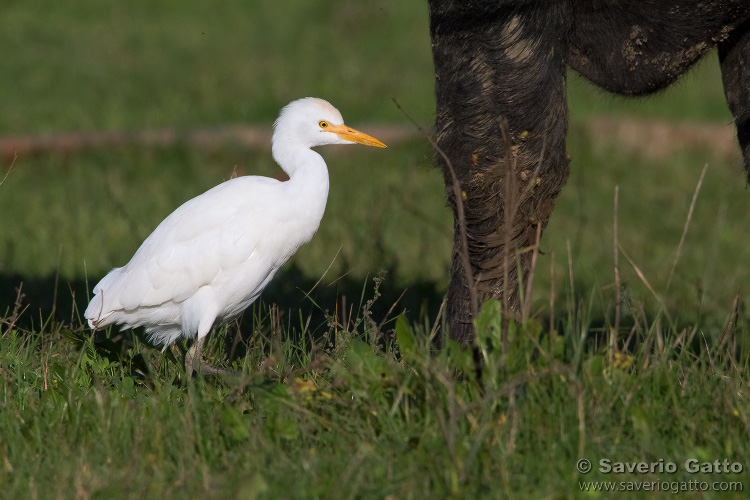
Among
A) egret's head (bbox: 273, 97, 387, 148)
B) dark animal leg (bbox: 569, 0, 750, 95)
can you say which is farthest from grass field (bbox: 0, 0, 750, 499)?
egret's head (bbox: 273, 97, 387, 148)

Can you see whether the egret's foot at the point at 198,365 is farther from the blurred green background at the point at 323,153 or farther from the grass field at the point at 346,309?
the blurred green background at the point at 323,153

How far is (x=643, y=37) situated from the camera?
3.38 metres

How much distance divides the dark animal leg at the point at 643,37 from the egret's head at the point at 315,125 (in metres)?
0.96

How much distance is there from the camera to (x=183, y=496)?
2.71m

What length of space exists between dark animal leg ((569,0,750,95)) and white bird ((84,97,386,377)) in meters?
0.96

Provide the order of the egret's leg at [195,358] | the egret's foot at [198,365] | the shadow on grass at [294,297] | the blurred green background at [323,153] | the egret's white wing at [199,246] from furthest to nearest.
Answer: the blurred green background at [323,153]
the shadow on grass at [294,297]
the egret's white wing at [199,246]
the egret's leg at [195,358]
the egret's foot at [198,365]

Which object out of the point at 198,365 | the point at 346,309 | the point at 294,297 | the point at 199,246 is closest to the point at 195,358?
the point at 198,365

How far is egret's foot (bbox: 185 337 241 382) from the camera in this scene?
3.61 m

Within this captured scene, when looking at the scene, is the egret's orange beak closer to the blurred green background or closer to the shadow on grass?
the blurred green background

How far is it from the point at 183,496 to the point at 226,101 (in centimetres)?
890

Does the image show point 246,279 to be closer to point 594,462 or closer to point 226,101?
point 594,462

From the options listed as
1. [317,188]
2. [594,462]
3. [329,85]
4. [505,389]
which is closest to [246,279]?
[317,188]

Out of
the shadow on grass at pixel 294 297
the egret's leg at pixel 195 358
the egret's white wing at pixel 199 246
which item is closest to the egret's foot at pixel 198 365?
the egret's leg at pixel 195 358

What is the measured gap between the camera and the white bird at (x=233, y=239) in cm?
393
